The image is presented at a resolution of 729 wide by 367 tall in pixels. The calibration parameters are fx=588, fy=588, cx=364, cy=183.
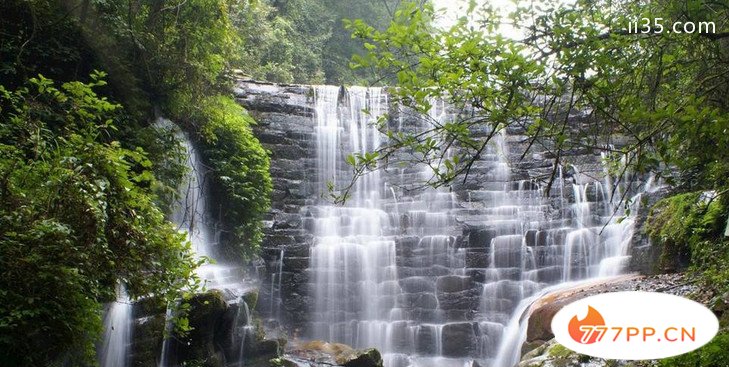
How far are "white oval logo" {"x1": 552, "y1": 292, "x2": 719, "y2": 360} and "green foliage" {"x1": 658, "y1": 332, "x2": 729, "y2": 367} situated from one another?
647mm

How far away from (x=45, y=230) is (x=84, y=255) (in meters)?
0.38

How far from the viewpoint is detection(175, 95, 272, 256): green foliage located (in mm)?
12273

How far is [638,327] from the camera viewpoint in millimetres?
3498

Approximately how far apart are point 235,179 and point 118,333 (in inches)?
239

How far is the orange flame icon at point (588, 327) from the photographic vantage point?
366cm

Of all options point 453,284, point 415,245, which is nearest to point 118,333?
point 453,284

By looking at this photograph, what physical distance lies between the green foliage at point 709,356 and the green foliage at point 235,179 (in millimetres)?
9172

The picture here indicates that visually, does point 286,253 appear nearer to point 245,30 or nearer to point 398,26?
point 245,30

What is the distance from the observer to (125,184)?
592 cm

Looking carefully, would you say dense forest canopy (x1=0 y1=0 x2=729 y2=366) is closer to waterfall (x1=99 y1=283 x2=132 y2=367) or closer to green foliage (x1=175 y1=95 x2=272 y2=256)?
green foliage (x1=175 y1=95 x2=272 y2=256)

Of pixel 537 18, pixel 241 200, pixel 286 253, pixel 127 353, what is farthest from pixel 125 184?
pixel 286 253

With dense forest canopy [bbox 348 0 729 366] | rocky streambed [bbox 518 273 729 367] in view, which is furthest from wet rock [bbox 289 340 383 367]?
dense forest canopy [bbox 348 0 729 366]

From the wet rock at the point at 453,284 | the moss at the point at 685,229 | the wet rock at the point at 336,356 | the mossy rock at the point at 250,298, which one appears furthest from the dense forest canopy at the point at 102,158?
the moss at the point at 685,229

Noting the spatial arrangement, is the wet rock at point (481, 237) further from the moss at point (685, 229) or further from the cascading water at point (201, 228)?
the cascading water at point (201, 228)
